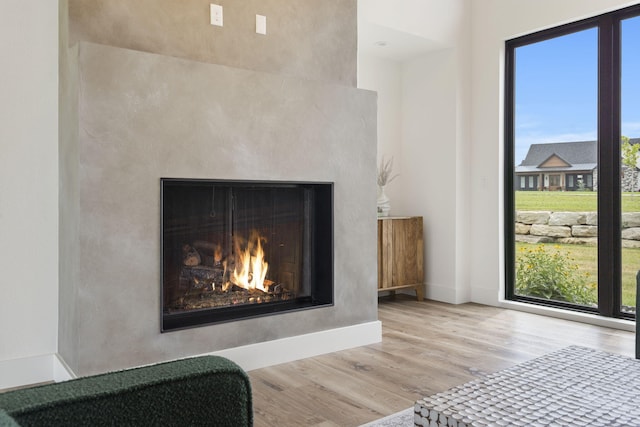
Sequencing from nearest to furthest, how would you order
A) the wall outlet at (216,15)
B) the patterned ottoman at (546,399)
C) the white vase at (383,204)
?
the patterned ottoman at (546,399)
the wall outlet at (216,15)
the white vase at (383,204)

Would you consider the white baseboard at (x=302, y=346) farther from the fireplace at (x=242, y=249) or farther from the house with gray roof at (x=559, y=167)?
the house with gray roof at (x=559, y=167)

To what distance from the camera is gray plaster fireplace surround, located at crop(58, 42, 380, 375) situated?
2.51 m

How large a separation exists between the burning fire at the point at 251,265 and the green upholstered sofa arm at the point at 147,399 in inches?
79.4

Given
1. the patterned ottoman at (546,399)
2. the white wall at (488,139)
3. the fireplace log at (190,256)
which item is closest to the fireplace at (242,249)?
the fireplace log at (190,256)

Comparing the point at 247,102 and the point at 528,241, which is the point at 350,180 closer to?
the point at 247,102

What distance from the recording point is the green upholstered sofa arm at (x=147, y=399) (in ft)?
3.08

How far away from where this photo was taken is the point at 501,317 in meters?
4.32

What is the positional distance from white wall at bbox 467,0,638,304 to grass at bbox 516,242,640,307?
44cm

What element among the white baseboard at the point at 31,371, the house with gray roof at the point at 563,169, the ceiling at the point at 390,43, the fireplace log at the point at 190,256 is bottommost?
the white baseboard at the point at 31,371

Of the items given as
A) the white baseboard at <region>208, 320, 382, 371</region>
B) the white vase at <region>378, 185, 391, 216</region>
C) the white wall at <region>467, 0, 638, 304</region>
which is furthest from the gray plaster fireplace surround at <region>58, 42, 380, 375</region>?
the white wall at <region>467, 0, 638, 304</region>

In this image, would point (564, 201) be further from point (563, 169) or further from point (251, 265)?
point (251, 265)

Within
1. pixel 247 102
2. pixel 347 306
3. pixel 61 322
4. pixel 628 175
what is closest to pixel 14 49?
pixel 247 102

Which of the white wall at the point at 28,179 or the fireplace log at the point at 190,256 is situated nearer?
the white wall at the point at 28,179

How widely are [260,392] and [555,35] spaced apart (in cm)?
378
